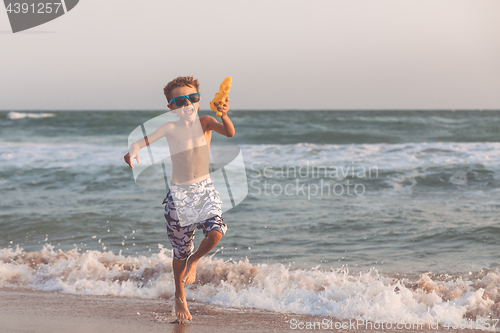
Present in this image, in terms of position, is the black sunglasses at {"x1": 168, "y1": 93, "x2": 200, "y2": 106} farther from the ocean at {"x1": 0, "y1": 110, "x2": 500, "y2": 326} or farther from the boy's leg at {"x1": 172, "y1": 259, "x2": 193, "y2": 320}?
the ocean at {"x1": 0, "y1": 110, "x2": 500, "y2": 326}

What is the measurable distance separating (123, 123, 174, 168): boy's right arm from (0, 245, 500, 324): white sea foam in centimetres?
171

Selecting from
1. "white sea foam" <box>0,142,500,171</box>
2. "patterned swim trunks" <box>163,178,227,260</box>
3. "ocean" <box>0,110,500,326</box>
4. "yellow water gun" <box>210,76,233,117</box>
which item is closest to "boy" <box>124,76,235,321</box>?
"patterned swim trunks" <box>163,178,227,260</box>

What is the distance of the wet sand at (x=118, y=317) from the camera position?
3.12m

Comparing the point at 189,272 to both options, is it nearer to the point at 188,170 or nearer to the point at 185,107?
the point at 188,170

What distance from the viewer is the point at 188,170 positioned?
3.19 meters

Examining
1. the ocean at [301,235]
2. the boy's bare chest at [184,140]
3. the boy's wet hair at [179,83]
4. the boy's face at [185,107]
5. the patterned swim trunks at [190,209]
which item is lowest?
the ocean at [301,235]

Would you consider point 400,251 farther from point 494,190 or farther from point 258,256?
point 494,190

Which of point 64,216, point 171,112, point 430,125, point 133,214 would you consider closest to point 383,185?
point 133,214

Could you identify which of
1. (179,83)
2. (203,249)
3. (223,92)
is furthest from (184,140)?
(203,249)

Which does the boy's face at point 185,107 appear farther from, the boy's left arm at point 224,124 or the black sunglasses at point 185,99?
the boy's left arm at point 224,124

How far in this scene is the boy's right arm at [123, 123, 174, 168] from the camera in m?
2.90

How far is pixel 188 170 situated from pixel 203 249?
23.1 inches

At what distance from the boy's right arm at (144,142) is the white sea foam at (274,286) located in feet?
5.60

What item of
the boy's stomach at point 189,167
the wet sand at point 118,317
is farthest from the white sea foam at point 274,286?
the boy's stomach at point 189,167
